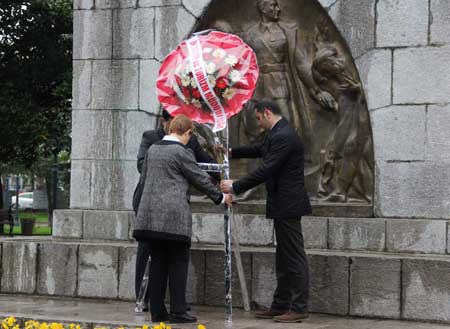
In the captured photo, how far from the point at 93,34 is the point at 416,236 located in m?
4.71

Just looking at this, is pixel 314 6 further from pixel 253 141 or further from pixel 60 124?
pixel 60 124

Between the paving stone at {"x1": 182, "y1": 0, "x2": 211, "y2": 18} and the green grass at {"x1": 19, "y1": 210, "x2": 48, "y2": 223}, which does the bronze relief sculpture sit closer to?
the paving stone at {"x1": 182, "y1": 0, "x2": 211, "y2": 18}

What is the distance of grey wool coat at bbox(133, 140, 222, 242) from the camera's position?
9.50 metres

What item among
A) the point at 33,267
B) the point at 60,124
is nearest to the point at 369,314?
the point at 33,267

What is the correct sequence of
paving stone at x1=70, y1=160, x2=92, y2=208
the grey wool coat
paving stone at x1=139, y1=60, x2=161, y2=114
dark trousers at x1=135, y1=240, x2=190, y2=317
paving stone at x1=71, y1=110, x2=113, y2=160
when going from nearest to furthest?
the grey wool coat → dark trousers at x1=135, y1=240, x2=190, y2=317 → paving stone at x1=139, y1=60, x2=161, y2=114 → paving stone at x1=71, y1=110, x2=113, y2=160 → paving stone at x1=70, y1=160, x2=92, y2=208

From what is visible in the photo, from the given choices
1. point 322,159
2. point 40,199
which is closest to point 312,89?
point 322,159

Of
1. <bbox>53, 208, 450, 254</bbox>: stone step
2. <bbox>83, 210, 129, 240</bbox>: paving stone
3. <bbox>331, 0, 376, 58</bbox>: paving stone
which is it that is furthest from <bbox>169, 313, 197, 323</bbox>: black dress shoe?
<bbox>331, 0, 376, 58</bbox>: paving stone

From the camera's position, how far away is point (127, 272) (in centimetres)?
1164

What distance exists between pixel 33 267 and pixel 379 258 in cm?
421

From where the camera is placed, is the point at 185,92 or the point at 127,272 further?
the point at 127,272

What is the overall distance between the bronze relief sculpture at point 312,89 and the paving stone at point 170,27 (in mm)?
201

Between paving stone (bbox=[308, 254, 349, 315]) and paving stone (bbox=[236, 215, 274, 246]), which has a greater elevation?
paving stone (bbox=[236, 215, 274, 246])

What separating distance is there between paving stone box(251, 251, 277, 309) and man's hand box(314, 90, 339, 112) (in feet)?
5.80

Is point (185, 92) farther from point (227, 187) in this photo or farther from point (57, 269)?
point (57, 269)
